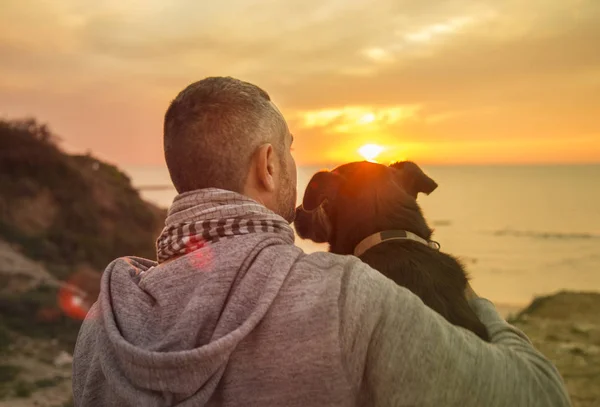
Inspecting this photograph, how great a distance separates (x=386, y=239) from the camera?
3.32m

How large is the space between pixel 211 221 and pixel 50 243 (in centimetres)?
1407

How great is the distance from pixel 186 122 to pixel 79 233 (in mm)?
15684

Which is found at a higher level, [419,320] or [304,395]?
[419,320]

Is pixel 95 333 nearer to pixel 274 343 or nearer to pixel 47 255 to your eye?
pixel 274 343

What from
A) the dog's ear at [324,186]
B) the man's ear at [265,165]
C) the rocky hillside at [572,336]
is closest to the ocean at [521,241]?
the dog's ear at [324,186]

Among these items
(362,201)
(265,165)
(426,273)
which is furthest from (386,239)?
(265,165)

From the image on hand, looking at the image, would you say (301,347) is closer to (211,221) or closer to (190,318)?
(190,318)

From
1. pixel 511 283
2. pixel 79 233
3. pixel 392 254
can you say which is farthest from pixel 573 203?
pixel 392 254

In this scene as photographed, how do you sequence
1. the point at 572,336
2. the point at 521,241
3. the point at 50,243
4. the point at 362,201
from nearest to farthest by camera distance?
the point at 362,201 < the point at 572,336 < the point at 50,243 < the point at 521,241

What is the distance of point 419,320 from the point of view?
1.46m

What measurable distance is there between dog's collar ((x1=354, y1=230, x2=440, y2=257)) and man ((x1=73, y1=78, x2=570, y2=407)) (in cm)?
156

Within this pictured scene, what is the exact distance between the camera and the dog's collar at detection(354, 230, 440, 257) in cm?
326

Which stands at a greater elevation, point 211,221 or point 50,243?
point 211,221

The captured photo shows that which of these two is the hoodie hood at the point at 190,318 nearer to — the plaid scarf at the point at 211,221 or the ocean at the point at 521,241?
the plaid scarf at the point at 211,221
